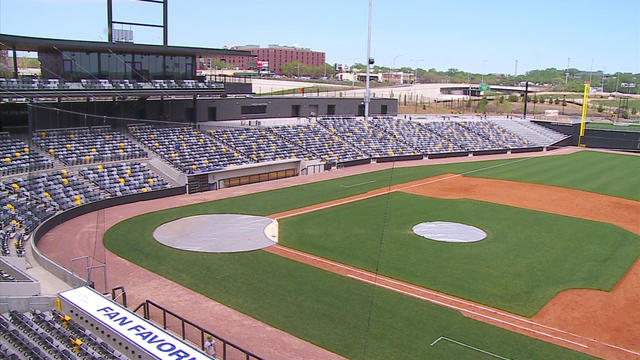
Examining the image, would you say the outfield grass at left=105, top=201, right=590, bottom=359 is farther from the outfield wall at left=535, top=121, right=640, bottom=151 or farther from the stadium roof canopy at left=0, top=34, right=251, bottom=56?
the outfield wall at left=535, top=121, right=640, bottom=151

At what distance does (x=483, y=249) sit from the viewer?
86.6 ft

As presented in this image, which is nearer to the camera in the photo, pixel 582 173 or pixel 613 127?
pixel 582 173

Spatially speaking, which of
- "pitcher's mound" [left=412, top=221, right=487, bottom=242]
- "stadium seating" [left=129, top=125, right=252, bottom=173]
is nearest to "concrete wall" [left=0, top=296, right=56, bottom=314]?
"pitcher's mound" [left=412, top=221, right=487, bottom=242]

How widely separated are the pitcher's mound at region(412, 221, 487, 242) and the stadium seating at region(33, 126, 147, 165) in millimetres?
21314

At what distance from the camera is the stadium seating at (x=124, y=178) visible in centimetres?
3392

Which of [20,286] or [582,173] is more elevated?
[20,286]

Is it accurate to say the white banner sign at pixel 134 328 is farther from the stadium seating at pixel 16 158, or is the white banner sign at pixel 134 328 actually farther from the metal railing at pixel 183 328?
the stadium seating at pixel 16 158

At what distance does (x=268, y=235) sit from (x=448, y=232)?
989 centimetres

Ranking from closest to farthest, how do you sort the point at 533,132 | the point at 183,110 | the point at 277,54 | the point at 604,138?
1. the point at 183,110
2. the point at 604,138
3. the point at 533,132
4. the point at 277,54

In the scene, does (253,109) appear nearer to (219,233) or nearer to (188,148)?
(188,148)

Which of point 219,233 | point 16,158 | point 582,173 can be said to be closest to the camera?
point 219,233

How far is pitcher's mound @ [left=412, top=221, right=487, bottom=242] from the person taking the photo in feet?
92.3

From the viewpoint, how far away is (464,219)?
32156mm

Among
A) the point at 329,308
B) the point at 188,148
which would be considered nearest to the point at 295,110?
the point at 188,148
